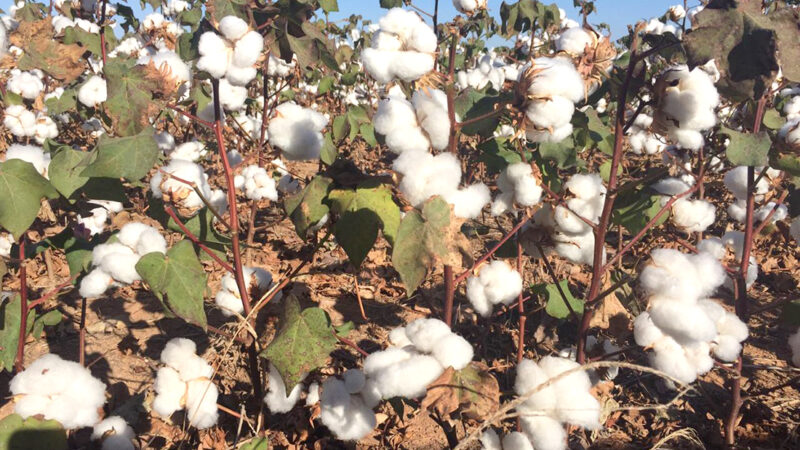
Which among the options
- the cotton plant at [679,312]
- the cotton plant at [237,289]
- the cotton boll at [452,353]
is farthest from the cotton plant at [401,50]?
the cotton plant at [237,289]

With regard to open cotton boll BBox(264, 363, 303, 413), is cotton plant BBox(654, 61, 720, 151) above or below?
above

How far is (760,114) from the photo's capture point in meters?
1.82

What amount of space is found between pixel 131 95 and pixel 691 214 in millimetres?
1760

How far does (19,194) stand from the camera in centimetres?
150

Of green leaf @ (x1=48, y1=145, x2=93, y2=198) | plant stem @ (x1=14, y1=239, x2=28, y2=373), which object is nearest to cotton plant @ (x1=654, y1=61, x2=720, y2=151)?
green leaf @ (x1=48, y1=145, x2=93, y2=198)

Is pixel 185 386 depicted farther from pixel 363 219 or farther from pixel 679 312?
pixel 679 312

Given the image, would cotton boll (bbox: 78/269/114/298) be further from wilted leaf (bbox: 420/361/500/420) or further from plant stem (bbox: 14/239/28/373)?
wilted leaf (bbox: 420/361/500/420)

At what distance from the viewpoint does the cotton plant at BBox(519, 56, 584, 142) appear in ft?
3.94

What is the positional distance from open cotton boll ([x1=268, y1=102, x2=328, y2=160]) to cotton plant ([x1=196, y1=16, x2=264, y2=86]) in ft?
0.64

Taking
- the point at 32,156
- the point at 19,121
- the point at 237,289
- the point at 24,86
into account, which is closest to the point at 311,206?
the point at 237,289

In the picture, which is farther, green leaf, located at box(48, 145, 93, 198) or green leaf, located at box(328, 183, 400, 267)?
green leaf, located at box(48, 145, 93, 198)

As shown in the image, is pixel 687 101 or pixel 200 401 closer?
pixel 687 101

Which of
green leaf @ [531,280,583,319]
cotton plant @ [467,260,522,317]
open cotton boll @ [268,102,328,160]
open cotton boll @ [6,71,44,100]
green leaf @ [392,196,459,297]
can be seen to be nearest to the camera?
green leaf @ [392,196,459,297]

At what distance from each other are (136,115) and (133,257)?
1.34 ft
